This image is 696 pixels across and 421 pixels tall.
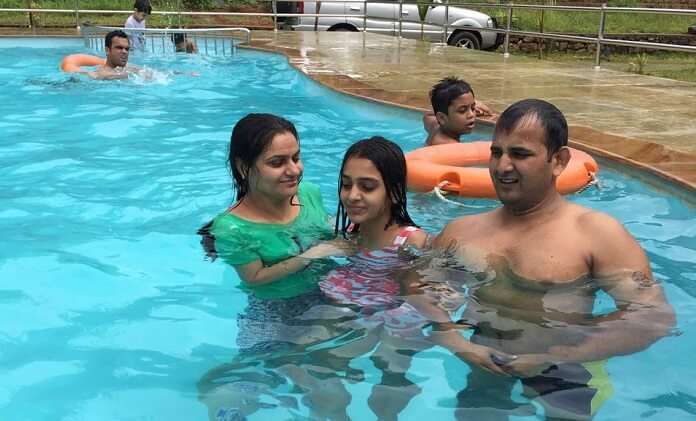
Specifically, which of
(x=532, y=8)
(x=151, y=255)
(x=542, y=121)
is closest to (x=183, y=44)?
(x=532, y=8)

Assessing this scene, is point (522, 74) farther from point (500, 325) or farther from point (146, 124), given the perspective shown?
point (500, 325)

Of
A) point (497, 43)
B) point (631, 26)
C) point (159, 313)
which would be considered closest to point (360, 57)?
point (497, 43)

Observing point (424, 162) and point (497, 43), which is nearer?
point (424, 162)

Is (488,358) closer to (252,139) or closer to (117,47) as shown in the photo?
(252,139)

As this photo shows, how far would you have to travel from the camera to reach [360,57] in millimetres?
12453

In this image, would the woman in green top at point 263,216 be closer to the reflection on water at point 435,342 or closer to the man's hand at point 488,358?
the reflection on water at point 435,342

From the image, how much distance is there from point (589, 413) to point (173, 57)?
12.2 meters

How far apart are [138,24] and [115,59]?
3467 mm

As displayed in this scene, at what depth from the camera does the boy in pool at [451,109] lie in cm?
558

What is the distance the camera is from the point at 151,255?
4734 mm

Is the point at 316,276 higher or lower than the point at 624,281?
lower

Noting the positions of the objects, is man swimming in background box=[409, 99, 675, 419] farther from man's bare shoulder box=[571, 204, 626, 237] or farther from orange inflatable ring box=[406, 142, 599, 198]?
orange inflatable ring box=[406, 142, 599, 198]

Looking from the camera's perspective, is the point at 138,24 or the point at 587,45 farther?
the point at 587,45

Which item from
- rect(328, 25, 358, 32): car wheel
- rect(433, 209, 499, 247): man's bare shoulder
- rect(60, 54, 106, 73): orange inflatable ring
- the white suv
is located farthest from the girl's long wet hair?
rect(328, 25, 358, 32): car wheel
